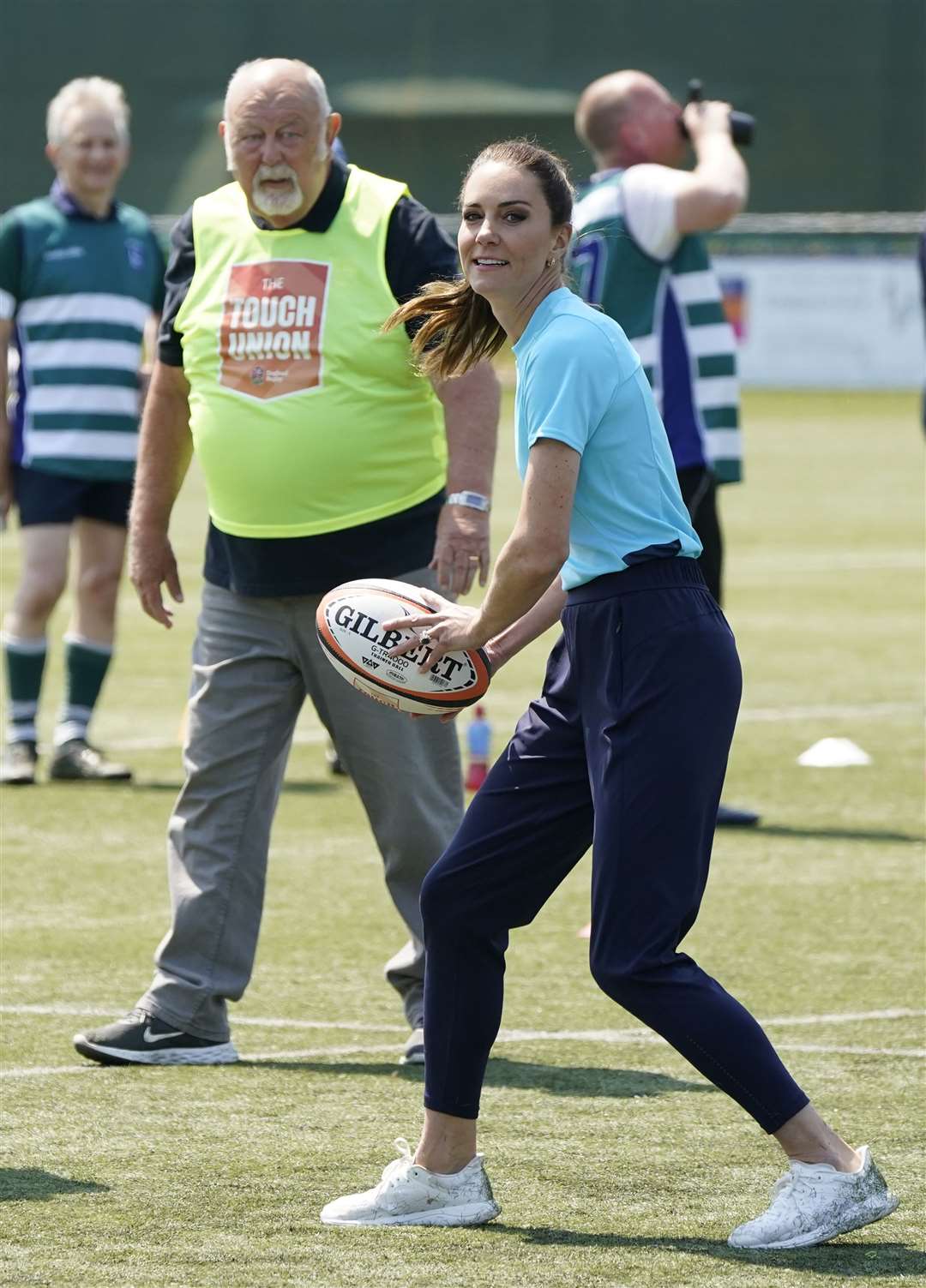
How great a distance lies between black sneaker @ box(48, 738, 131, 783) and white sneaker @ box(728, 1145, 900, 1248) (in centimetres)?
578

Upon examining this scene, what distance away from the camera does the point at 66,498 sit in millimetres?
9891

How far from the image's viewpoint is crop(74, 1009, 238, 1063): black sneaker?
19.0 ft

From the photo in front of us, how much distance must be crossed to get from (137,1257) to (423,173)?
1818 inches

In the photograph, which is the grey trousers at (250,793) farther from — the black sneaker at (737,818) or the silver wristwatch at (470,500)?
the black sneaker at (737,818)

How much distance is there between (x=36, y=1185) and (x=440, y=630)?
139 cm

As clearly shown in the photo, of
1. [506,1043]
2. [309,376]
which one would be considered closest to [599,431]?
[309,376]

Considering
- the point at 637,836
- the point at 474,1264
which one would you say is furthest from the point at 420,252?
the point at 474,1264

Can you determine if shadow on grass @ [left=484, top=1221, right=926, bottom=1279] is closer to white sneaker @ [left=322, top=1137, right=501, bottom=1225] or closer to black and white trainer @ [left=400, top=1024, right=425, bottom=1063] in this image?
white sneaker @ [left=322, top=1137, right=501, bottom=1225]

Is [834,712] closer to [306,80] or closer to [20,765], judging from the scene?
[20,765]

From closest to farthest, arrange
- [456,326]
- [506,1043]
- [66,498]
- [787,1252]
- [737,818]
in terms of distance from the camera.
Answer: [787,1252]
[456,326]
[506,1043]
[737,818]
[66,498]

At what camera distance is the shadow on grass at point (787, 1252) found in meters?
4.32

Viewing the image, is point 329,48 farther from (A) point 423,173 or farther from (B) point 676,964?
(B) point 676,964

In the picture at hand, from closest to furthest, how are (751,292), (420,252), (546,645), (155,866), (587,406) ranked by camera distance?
(587,406)
(420,252)
(155,866)
(546,645)
(751,292)

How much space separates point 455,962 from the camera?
15.2 ft
